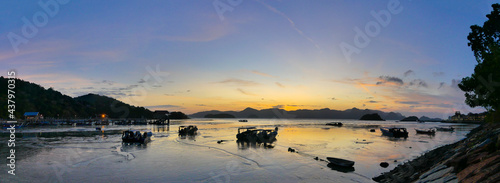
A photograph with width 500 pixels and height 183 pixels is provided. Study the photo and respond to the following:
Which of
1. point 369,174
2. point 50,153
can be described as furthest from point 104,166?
point 369,174

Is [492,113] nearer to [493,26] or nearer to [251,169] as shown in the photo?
[493,26]

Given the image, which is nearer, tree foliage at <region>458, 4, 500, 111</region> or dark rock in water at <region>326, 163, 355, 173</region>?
dark rock in water at <region>326, 163, 355, 173</region>

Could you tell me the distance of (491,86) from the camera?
40.4 metres

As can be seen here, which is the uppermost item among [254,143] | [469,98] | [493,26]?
[493,26]

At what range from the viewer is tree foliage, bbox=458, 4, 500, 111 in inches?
1513

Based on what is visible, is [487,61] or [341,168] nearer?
[341,168]

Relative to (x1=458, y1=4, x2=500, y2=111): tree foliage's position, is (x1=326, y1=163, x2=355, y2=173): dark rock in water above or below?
below

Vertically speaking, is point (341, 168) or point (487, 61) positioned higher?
point (487, 61)

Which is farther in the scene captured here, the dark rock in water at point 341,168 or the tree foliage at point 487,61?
the tree foliage at point 487,61

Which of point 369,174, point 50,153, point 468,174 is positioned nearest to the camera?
point 468,174

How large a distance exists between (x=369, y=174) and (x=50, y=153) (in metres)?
43.0

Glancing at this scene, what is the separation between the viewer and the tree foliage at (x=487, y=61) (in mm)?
38438

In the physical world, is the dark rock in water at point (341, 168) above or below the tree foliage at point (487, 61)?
below

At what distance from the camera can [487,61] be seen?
39.5 meters
